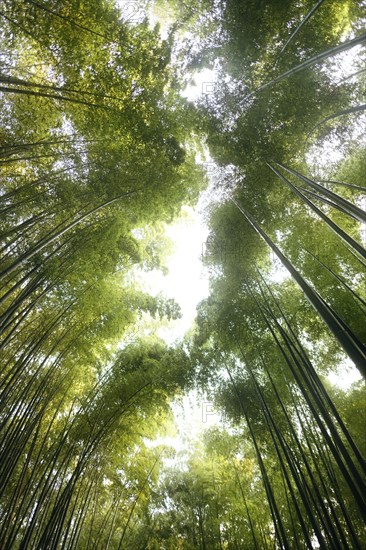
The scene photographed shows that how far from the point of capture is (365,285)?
446cm

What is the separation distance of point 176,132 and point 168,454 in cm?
567

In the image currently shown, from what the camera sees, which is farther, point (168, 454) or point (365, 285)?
point (168, 454)

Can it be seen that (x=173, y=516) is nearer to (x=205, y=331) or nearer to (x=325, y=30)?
(x=205, y=331)

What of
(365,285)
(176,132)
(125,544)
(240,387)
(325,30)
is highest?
(176,132)

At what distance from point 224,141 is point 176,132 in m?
0.67

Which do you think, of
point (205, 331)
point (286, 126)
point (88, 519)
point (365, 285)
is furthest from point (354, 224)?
point (88, 519)

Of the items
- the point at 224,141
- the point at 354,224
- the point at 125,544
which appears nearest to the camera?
the point at 224,141

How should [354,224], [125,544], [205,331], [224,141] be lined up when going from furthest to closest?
[125,544] < [205,331] < [354,224] < [224,141]

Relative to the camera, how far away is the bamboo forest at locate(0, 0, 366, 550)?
3.42m

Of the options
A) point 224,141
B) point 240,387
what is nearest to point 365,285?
point 240,387

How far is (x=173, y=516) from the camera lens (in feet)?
17.7

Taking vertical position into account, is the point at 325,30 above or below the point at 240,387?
above

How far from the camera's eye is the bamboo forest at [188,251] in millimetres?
3416

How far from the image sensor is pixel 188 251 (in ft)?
19.0
